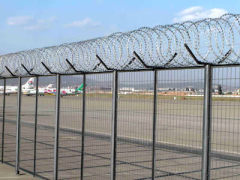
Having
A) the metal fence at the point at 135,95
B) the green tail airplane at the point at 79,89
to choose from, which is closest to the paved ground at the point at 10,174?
the metal fence at the point at 135,95

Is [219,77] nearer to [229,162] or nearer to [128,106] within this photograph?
[128,106]

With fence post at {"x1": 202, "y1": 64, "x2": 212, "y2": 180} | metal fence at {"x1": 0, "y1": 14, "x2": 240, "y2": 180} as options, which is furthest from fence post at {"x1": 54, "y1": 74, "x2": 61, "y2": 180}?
fence post at {"x1": 202, "y1": 64, "x2": 212, "y2": 180}

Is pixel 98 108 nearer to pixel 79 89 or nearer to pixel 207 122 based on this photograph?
pixel 79 89

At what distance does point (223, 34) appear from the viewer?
194 inches

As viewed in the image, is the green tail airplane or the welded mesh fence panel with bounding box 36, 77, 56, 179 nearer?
the green tail airplane

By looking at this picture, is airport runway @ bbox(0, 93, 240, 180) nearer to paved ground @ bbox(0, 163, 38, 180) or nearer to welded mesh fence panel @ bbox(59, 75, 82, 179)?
welded mesh fence panel @ bbox(59, 75, 82, 179)

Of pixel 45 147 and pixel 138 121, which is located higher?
pixel 138 121

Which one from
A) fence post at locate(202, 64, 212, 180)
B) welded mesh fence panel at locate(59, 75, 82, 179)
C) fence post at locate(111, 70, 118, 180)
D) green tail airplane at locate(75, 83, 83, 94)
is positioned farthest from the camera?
welded mesh fence panel at locate(59, 75, 82, 179)

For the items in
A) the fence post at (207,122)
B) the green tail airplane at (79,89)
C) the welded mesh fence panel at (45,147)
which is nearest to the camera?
the fence post at (207,122)

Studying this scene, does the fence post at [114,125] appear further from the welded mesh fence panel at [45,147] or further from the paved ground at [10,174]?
the paved ground at [10,174]

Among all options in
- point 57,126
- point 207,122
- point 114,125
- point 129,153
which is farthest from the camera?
point 129,153

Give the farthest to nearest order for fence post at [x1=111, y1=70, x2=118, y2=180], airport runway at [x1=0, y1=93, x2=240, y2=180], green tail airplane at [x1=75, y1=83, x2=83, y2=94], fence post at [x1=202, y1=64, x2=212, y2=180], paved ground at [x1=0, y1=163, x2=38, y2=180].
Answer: paved ground at [x1=0, y1=163, x2=38, y2=180] < green tail airplane at [x1=75, y1=83, x2=83, y2=94] < airport runway at [x1=0, y1=93, x2=240, y2=180] < fence post at [x1=111, y1=70, x2=118, y2=180] < fence post at [x1=202, y1=64, x2=212, y2=180]

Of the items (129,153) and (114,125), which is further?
(129,153)

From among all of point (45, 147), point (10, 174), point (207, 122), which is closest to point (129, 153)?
point (45, 147)
